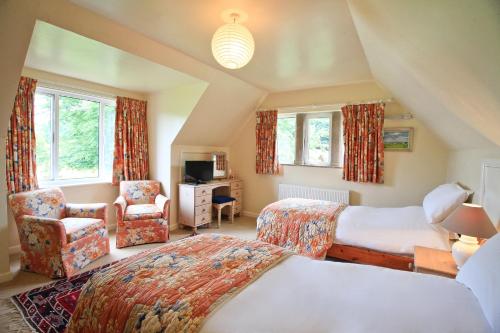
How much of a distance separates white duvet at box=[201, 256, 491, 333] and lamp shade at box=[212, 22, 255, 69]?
1.53 m

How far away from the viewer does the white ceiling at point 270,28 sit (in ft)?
6.39

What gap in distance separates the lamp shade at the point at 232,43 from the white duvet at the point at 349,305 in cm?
153

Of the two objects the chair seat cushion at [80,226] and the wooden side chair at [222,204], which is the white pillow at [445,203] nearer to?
the wooden side chair at [222,204]

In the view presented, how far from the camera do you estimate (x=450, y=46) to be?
1208mm

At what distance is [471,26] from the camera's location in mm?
945

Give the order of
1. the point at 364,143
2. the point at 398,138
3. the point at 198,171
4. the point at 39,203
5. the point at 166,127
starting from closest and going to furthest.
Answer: the point at 39,203, the point at 398,138, the point at 364,143, the point at 166,127, the point at 198,171

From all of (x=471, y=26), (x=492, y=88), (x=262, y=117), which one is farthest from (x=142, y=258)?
(x=262, y=117)

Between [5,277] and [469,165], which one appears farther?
[469,165]

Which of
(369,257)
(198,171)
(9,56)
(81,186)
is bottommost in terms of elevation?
(369,257)

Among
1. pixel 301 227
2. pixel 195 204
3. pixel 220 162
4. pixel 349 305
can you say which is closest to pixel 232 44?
pixel 349 305

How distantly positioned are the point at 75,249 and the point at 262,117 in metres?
3.50

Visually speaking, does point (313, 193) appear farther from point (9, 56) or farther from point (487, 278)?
point (9, 56)

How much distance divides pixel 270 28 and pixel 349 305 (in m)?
2.22

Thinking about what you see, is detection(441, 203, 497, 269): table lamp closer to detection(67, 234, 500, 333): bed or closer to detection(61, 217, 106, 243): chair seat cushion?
detection(67, 234, 500, 333): bed
